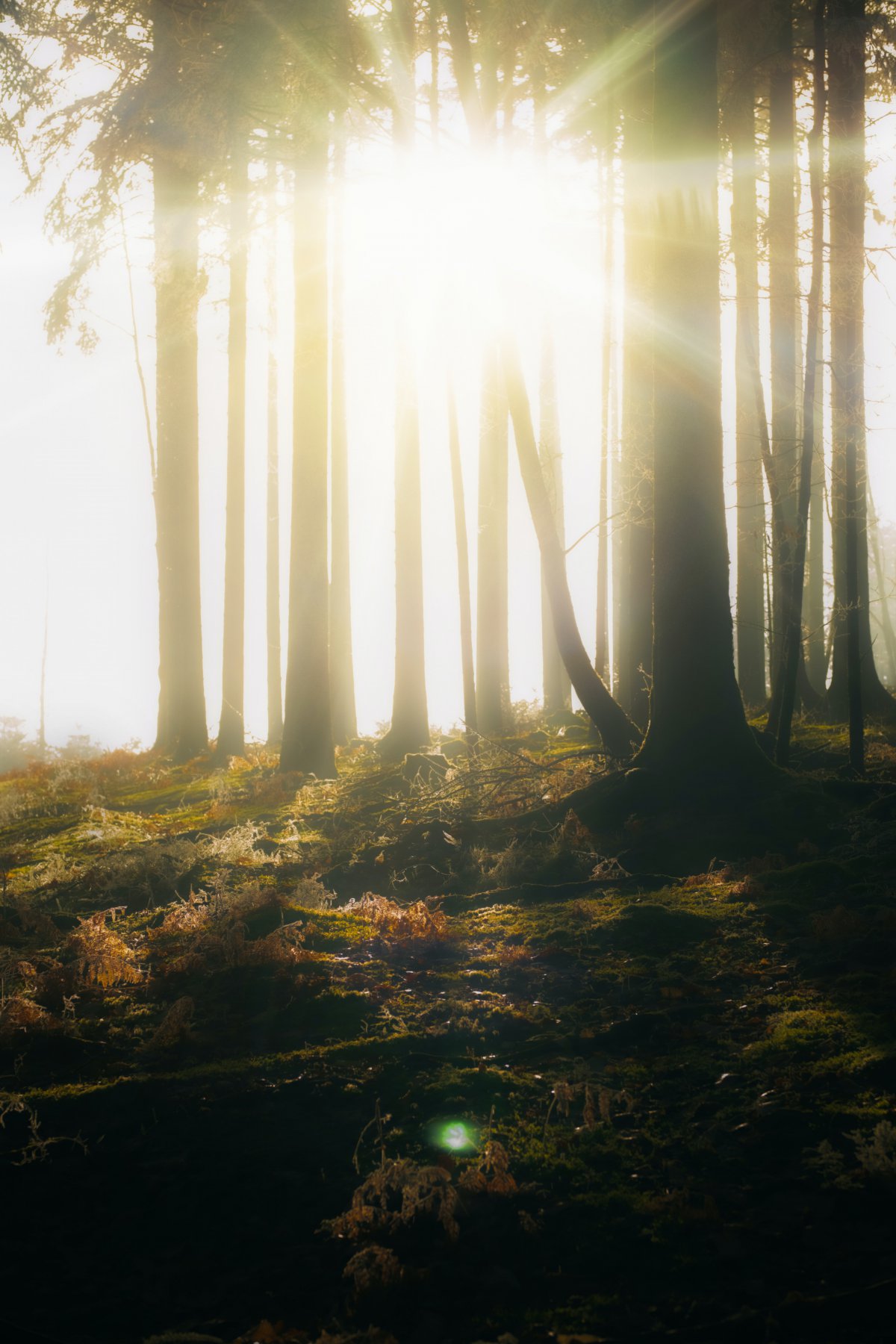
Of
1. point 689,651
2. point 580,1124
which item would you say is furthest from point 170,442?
point 580,1124

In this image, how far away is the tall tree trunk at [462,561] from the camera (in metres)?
14.0

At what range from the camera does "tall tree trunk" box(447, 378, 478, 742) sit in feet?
45.8

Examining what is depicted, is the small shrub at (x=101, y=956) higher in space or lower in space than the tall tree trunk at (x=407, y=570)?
lower

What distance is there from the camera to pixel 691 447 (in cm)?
823

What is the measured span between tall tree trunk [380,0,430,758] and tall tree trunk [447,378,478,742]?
74 centimetres

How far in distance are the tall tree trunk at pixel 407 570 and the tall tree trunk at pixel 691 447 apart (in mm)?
7133

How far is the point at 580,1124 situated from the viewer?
11.6 ft

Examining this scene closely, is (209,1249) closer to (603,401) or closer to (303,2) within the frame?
(303,2)

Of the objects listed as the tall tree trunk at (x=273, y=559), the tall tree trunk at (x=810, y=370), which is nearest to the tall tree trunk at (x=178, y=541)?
the tall tree trunk at (x=273, y=559)

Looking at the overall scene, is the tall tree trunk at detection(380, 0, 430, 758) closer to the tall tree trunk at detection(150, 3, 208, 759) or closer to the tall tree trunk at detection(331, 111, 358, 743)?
the tall tree trunk at detection(331, 111, 358, 743)

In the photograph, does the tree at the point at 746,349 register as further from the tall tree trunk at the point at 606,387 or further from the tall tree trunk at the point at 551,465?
the tall tree trunk at the point at 551,465

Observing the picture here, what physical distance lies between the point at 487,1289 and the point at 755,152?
15997mm

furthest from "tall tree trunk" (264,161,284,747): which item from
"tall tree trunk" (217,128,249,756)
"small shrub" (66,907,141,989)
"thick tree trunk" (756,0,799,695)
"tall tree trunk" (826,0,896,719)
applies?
"small shrub" (66,907,141,989)

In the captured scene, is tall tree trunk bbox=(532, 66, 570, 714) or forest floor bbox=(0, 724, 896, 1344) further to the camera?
tall tree trunk bbox=(532, 66, 570, 714)
